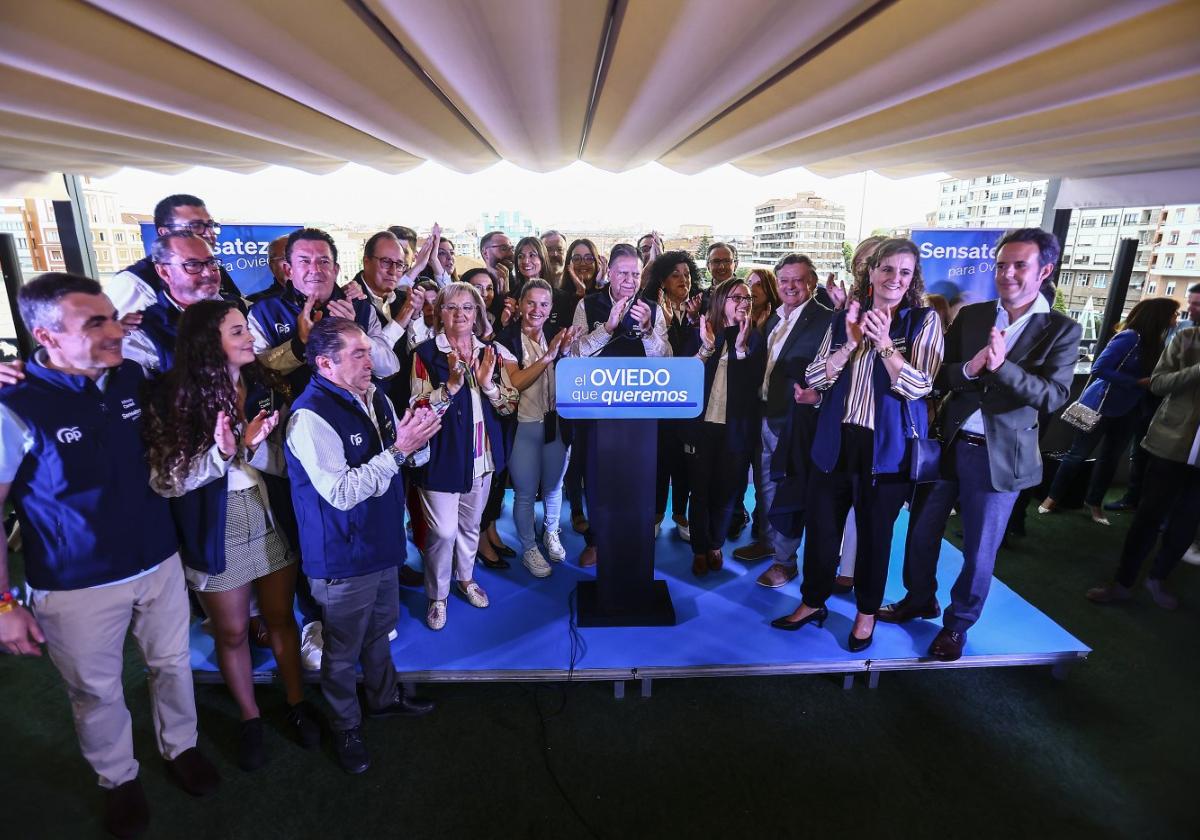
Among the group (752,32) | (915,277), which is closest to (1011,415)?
(915,277)

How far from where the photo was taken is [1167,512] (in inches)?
141

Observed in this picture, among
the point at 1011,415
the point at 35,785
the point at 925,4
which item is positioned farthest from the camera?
the point at 1011,415

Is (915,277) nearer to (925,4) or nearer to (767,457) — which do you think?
(925,4)

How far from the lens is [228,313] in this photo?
6.77 feet

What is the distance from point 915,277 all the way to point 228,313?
2906 mm

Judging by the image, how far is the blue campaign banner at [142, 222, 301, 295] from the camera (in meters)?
3.94

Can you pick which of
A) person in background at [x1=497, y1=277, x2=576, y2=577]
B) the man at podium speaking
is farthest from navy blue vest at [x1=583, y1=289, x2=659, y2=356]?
person in background at [x1=497, y1=277, x2=576, y2=577]

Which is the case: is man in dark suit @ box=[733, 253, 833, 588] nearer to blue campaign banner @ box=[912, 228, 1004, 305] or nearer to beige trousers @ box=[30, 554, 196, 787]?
blue campaign banner @ box=[912, 228, 1004, 305]

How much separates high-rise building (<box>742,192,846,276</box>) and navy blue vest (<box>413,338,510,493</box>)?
217cm

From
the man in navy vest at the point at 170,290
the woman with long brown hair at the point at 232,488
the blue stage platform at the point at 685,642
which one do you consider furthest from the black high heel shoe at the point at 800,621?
the man in navy vest at the point at 170,290

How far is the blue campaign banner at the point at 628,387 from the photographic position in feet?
8.36

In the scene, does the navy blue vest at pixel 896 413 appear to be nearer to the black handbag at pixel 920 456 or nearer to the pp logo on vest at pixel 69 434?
the black handbag at pixel 920 456

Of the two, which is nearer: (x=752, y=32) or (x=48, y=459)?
(x=48, y=459)

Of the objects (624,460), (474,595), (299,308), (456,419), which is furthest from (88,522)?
(624,460)
